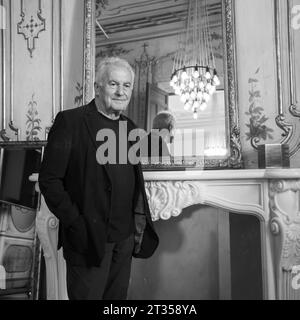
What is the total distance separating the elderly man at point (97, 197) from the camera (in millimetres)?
1414

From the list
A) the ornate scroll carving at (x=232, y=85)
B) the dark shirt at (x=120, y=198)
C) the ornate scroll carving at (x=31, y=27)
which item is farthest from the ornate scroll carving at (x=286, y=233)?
the ornate scroll carving at (x=31, y=27)

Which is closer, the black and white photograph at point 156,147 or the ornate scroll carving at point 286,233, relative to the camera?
the black and white photograph at point 156,147

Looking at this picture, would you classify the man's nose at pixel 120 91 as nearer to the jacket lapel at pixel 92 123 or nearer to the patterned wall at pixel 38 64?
the jacket lapel at pixel 92 123

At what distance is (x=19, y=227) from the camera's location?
2.22m

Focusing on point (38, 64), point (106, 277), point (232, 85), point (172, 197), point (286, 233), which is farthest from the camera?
point (38, 64)

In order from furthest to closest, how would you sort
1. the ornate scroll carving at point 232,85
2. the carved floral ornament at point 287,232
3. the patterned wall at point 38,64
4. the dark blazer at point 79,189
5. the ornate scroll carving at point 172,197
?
the patterned wall at point 38,64
the ornate scroll carving at point 232,85
the ornate scroll carving at point 172,197
the carved floral ornament at point 287,232
the dark blazer at point 79,189

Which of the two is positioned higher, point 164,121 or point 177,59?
point 177,59

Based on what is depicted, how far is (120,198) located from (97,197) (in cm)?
9

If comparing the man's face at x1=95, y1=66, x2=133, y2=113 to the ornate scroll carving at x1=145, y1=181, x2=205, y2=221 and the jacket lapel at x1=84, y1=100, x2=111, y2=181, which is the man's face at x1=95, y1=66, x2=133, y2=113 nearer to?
the jacket lapel at x1=84, y1=100, x2=111, y2=181

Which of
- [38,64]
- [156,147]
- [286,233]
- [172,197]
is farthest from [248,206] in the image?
[38,64]

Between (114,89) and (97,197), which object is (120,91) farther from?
(97,197)

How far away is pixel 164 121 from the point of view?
2.04 metres

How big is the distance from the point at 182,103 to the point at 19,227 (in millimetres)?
1052

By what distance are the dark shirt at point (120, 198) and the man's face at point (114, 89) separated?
0.05 metres
